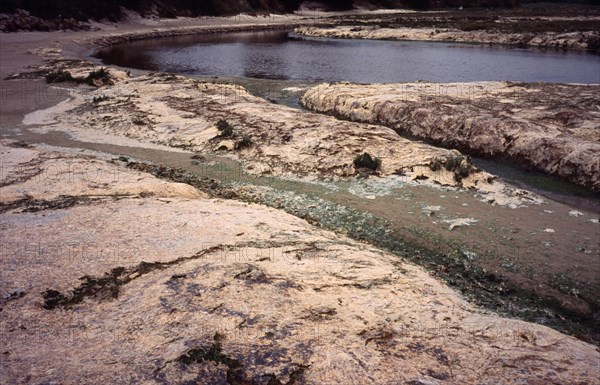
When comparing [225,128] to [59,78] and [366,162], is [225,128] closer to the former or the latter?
[366,162]

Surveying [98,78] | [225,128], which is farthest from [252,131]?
[98,78]

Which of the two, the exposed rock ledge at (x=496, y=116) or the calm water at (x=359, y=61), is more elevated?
the calm water at (x=359, y=61)

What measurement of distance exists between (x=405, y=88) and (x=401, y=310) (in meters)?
17.2

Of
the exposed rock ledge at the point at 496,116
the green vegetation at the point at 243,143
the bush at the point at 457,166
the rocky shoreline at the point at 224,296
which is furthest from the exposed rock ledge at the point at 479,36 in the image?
the green vegetation at the point at 243,143

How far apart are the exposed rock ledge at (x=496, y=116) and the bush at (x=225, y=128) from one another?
20.5 ft

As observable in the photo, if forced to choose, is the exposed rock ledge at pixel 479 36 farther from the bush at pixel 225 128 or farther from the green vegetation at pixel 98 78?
the bush at pixel 225 128

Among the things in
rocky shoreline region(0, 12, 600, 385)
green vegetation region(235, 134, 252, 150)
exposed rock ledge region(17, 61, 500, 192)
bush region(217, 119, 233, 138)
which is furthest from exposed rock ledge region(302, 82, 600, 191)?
green vegetation region(235, 134, 252, 150)

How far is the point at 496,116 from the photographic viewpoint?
15.8 m

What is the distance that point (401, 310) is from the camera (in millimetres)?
5703

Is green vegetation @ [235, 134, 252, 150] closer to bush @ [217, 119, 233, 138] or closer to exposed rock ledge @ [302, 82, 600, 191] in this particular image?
bush @ [217, 119, 233, 138]

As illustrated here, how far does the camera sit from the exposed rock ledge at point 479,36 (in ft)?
157

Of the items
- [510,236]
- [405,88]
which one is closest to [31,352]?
[510,236]

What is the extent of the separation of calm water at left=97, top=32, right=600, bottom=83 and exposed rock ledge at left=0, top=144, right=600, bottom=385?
913 inches

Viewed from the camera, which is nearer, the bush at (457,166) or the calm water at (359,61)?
the bush at (457,166)
